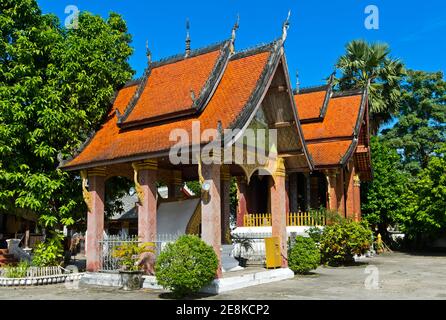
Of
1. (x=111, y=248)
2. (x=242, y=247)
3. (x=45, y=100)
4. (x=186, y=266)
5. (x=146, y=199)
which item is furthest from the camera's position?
(x=242, y=247)

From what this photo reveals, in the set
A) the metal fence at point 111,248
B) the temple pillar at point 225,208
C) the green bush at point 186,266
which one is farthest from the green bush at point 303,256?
the green bush at point 186,266

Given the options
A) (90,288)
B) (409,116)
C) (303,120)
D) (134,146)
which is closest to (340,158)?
(303,120)

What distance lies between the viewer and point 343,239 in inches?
776

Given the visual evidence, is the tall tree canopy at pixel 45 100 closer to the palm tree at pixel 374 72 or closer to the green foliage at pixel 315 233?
the green foliage at pixel 315 233

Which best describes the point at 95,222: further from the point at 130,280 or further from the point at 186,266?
the point at 186,266

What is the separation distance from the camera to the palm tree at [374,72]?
36812 millimetres

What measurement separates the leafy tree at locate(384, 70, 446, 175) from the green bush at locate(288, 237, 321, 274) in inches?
1015

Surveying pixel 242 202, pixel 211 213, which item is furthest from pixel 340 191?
pixel 211 213

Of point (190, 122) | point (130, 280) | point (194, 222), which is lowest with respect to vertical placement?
point (130, 280)

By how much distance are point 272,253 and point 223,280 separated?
356 centimetres

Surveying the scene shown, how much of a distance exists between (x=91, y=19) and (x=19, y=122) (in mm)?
5286

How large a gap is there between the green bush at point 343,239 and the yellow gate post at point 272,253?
4.80m

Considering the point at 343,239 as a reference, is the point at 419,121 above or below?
above
